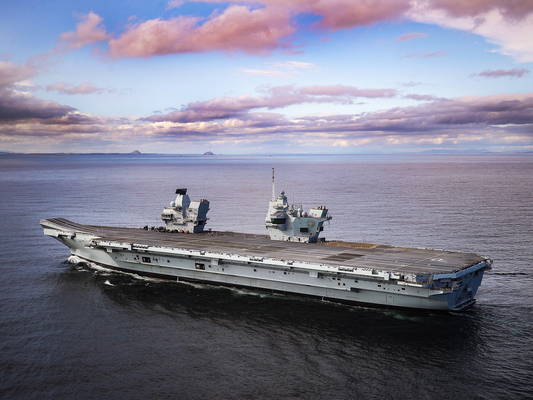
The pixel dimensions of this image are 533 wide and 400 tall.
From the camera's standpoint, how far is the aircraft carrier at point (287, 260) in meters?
23.5

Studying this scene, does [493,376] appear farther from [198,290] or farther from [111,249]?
[111,249]

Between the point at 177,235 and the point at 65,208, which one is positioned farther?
the point at 65,208

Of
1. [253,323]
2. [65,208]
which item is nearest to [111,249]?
[253,323]

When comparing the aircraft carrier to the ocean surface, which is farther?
the aircraft carrier

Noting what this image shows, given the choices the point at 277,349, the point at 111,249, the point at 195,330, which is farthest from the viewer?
the point at 111,249

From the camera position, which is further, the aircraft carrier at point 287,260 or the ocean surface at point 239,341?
the aircraft carrier at point 287,260

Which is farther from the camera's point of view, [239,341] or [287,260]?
[287,260]

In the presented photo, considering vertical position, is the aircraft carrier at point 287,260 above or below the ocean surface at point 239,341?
above

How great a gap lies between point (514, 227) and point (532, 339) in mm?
28275

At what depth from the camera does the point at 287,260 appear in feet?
85.7

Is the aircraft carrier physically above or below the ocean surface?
above

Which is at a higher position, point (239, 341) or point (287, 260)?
point (287, 260)

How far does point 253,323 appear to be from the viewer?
2277cm

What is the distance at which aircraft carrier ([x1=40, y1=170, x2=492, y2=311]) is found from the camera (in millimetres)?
23469
